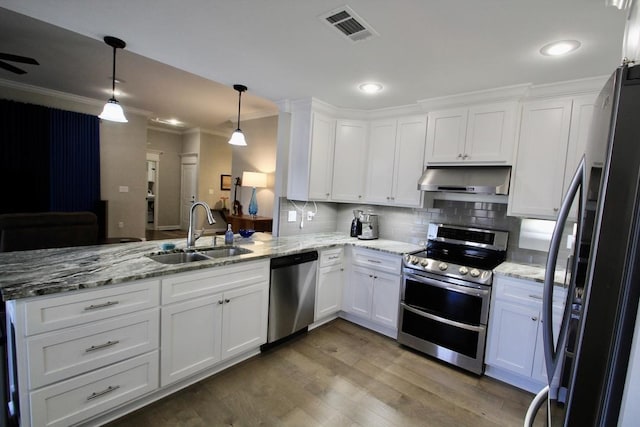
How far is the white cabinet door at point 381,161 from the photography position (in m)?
3.38

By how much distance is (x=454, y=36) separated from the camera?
5.86ft

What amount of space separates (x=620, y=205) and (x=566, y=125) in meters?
2.24

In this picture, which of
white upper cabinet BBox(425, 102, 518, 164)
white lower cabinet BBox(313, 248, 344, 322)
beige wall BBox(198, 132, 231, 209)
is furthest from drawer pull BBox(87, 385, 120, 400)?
beige wall BBox(198, 132, 231, 209)

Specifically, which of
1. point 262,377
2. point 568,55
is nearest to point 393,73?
point 568,55

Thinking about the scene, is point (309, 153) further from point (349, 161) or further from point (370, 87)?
point (370, 87)

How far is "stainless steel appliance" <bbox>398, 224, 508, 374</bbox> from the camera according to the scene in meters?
2.43

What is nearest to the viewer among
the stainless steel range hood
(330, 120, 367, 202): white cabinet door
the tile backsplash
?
the stainless steel range hood

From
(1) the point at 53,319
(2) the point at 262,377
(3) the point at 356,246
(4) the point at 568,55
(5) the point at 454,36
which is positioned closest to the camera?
(1) the point at 53,319

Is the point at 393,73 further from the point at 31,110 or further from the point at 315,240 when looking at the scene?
the point at 31,110

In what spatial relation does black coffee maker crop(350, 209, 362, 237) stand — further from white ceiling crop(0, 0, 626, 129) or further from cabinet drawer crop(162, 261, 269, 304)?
cabinet drawer crop(162, 261, 269, 304)

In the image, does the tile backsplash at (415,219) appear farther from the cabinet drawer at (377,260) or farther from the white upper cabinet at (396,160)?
the cabinet drawer at (377,260)

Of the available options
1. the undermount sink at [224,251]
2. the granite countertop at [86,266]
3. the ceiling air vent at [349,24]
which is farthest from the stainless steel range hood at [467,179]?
the undermount sink at [224,251]

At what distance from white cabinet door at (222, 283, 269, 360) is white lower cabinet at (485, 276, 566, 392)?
190 centimetres

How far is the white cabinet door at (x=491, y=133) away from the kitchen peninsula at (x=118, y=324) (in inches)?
83.4
